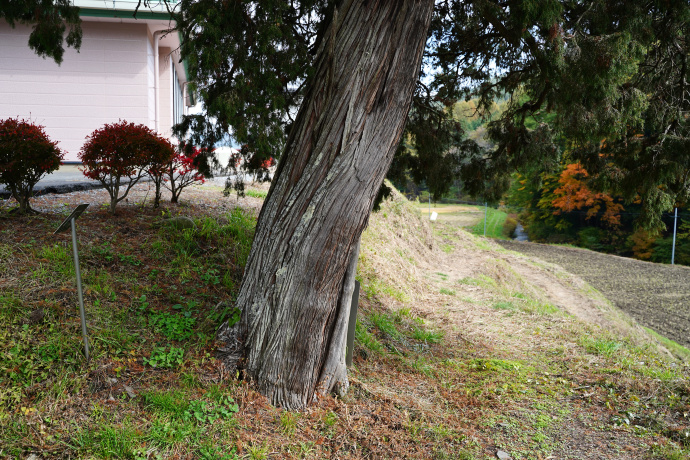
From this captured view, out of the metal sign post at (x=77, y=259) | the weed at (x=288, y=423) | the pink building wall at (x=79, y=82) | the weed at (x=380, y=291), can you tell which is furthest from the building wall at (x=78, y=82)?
the weed at (x=288, y=423)

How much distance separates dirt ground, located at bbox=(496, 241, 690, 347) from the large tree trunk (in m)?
10.6

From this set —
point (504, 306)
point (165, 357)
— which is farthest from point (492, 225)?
point (165, 357)

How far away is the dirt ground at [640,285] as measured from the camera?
12070 millimetres

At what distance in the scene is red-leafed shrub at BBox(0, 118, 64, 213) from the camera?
15.8ft

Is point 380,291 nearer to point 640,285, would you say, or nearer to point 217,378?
point 217,378

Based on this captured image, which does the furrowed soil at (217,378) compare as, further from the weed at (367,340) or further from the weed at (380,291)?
the weed at (380,291)

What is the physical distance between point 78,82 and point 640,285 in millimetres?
18415

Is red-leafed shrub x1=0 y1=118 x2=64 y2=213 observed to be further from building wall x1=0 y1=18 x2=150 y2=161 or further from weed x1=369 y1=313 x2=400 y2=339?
building wall x1=0 y1=18 x2=150 y2=161

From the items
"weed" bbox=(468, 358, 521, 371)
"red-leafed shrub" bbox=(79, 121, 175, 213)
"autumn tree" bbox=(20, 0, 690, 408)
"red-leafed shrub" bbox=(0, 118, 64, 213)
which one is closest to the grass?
"autumn tree" bbox=(20, 0, 690, 408)

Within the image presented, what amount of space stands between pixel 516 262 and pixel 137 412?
14469 millimetres

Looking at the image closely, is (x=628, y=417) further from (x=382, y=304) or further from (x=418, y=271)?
(x=418, y=271)

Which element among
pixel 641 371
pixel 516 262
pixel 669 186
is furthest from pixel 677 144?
pixel 516 262

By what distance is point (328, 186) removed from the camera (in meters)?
3.42

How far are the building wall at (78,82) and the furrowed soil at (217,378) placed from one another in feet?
18.8
